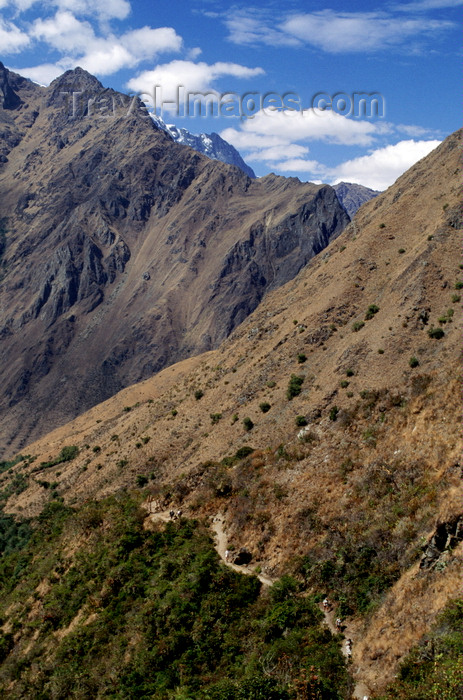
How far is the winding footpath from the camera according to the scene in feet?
51.6

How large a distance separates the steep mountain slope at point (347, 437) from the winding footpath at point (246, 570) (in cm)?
31

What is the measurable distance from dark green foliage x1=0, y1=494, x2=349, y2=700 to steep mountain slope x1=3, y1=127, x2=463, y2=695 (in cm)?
164

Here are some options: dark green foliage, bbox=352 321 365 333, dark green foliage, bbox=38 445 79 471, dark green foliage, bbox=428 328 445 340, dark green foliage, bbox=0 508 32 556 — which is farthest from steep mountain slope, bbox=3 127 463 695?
dark green foliage, bbox=0 508 32 556

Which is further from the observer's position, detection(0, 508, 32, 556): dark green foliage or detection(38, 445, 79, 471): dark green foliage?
detection(38, 445, 79, 471): dark green foliage

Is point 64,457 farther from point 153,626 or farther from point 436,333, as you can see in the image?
point 153,626

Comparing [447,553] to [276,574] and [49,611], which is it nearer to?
[276,574]

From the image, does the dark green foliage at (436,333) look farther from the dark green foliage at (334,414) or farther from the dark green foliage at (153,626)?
the dark green foliage at (153,626)

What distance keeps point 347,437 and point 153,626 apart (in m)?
13.5

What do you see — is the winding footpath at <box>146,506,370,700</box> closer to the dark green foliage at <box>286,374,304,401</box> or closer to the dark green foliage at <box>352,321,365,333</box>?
the dark green foliage at <box>286,374,304,401</box>

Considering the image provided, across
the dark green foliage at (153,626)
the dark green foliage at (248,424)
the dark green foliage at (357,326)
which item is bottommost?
the dark green foliage at (153,626)

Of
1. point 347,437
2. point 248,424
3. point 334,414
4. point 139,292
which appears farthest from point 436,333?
point 139,292

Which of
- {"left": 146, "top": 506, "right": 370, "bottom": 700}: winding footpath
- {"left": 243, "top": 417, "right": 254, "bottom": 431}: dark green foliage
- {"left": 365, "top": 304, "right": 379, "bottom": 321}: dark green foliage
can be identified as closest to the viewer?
{"left": 146, "top": 506, "right": 370, "bottom": 700}: winding footpath

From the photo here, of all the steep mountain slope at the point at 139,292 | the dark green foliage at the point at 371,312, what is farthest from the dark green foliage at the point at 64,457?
the steep mountain slope at the point at 139,292

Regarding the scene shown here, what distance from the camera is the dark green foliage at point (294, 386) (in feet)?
134
